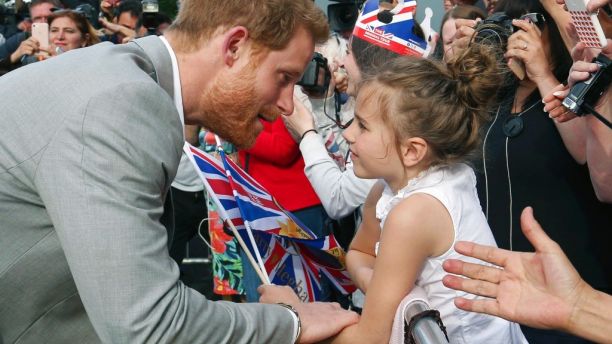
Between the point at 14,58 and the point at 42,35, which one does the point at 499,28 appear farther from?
the point at 14,58

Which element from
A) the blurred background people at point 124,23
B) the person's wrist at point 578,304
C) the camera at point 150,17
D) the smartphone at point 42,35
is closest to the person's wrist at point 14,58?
the smartphone at point 42,35

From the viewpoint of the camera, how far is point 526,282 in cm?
177

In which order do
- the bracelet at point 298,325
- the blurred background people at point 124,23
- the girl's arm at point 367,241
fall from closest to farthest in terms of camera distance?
the bracelet at point 298,325 → the girl's arm at point 367,241 → the blurred background people at point 124,23

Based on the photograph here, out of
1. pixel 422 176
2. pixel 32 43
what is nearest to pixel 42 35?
pixel 32 43

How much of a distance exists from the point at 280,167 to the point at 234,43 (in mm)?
1803

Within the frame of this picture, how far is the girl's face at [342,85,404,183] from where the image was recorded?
237cm

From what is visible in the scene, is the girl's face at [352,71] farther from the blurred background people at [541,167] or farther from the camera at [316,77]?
the blurred background people at [541,167]

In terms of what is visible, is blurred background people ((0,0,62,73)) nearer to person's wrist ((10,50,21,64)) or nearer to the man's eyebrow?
person's wrist ((10,50,21,64))

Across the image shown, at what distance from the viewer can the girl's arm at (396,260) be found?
2.08m

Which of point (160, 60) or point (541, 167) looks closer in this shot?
point (160, 60)

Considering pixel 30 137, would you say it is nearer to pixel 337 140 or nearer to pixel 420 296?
pixel 420 296

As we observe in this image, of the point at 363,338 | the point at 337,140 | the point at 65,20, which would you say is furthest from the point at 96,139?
the point at 65,20

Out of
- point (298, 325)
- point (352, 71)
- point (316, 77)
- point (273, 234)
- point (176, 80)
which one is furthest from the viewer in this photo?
point (316, 77)

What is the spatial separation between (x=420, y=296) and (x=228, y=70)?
33.1 inches
